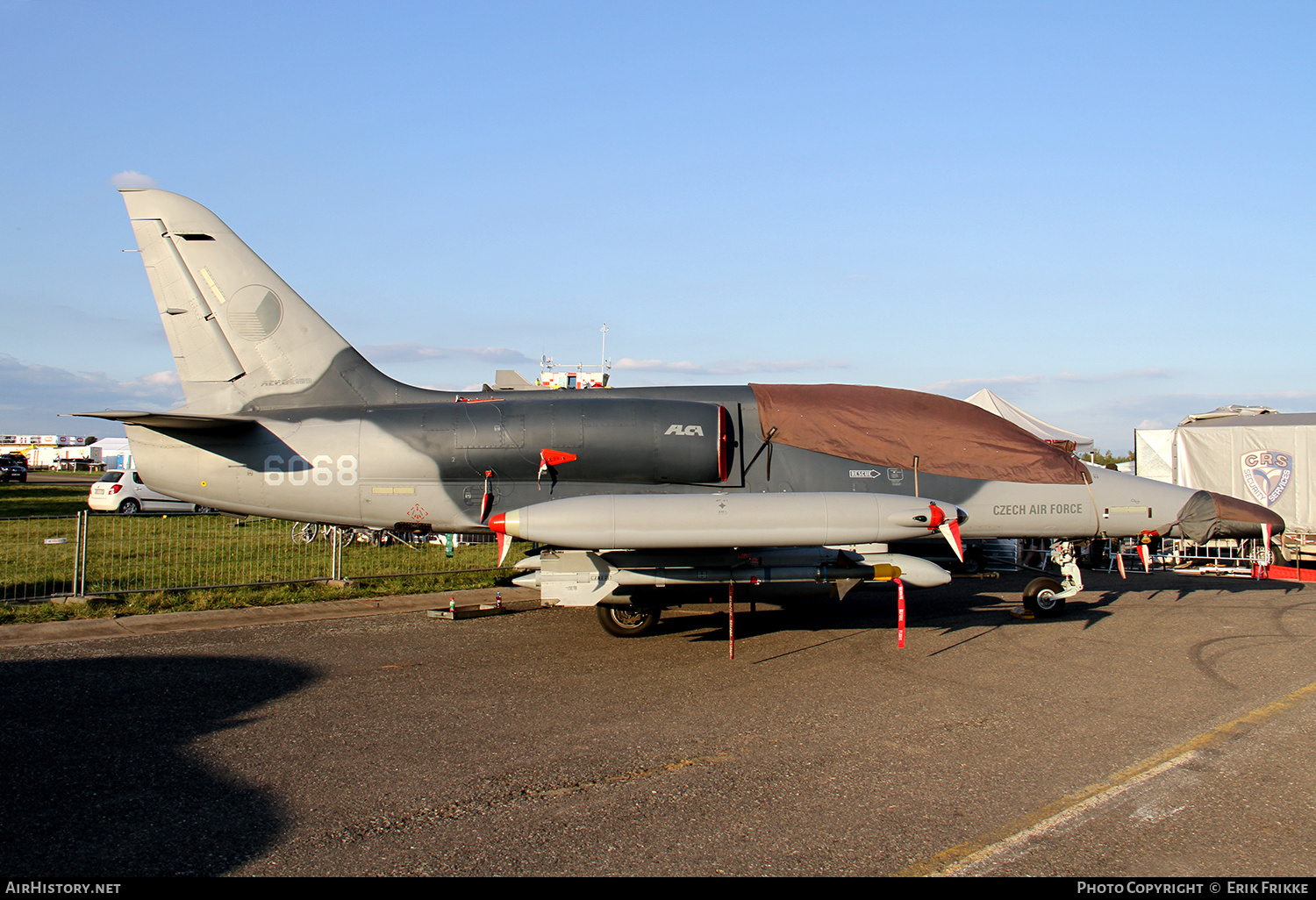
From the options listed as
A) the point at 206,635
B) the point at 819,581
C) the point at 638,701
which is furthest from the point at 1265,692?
the point at 206,635

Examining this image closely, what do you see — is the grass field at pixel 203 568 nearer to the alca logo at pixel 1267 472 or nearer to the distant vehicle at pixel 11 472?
the alca logo at pixel 1267 472

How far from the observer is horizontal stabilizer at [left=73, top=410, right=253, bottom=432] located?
915 centimetres

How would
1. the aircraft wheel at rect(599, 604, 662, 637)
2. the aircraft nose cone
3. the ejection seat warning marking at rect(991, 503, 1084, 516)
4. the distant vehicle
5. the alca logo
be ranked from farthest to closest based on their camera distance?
the distant vehicle
the alca logo
the aircraft nose cone
the ejection seat warning marking at rect(991, 503, 1084, 516)
the aircraft wheel at rect(599, 604, 662, 637)

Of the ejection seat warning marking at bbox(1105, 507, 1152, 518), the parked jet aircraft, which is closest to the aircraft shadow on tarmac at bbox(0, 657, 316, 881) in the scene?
the parked jet aircraft

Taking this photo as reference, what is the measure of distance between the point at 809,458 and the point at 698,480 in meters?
1.52

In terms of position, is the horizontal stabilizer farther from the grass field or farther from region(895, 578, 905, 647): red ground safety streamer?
region(895, 578, 905, 647): red ground safety streamer

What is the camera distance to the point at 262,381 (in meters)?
10.5

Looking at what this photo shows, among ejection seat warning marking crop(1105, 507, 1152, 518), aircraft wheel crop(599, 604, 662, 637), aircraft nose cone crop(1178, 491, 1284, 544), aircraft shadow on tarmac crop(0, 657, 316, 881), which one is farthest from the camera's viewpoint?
aircraft nose cone crop(1178, 491, 1284, 544)

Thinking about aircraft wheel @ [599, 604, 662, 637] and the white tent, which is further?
the white tent

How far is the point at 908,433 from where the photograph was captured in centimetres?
1054

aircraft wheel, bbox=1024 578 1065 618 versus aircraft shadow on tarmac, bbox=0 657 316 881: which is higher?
aircraft wheel, bbox=1024 578 1065 618

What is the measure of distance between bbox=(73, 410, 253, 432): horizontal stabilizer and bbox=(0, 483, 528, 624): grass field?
212 cm

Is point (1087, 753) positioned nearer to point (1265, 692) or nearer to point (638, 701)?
point (1265, 692)

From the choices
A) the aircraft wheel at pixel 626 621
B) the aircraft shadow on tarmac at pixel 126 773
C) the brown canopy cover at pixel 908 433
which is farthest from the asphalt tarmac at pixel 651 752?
the brown canopy cover at pixel 908 433
